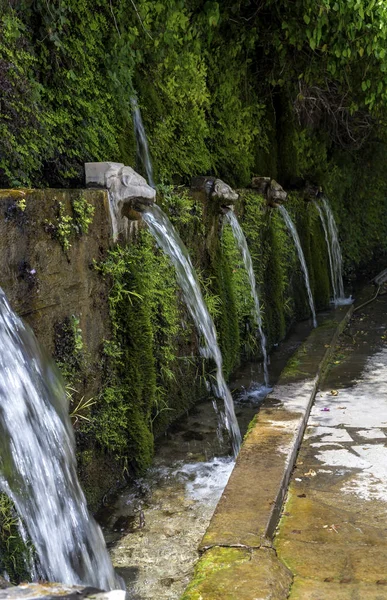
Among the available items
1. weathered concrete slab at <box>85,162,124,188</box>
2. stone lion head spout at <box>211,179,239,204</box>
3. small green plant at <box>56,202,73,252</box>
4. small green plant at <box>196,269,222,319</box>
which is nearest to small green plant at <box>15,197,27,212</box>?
small green plant at <box>56,202,73,252</box>

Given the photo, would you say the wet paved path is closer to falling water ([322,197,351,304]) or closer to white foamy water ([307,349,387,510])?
white foamy water ([307,349,387,510])

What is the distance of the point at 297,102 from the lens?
38.3 feet

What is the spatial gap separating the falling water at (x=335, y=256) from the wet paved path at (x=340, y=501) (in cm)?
618

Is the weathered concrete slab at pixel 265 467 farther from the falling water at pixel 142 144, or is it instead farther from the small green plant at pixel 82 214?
the falling water at pixel 142 144

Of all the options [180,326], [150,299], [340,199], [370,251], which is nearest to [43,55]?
[150,299]

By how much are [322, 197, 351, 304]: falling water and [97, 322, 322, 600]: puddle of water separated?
22.6 feet

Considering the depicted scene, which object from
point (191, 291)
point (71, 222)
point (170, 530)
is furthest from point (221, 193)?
point (170, 530)

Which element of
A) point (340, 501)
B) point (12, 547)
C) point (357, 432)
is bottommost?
point (340, 501)

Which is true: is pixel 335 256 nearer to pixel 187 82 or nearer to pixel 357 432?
pixel 187 82

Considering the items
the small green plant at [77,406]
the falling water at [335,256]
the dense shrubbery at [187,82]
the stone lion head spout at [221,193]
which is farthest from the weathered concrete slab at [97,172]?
the falling water at [335,256]

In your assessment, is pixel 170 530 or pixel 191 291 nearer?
pixel 170 530

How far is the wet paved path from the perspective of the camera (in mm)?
3545

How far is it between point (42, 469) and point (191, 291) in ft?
10.3

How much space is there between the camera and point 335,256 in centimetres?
1355
